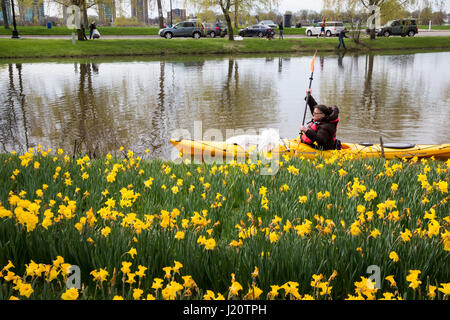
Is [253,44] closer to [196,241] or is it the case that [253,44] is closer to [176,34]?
[176,34]

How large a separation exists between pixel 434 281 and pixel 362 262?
49 centimetres

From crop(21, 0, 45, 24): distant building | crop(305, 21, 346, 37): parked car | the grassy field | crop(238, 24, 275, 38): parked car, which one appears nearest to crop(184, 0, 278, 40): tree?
A: crop(238, 24, 275, 38): parked car

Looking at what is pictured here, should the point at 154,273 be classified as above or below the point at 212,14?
below

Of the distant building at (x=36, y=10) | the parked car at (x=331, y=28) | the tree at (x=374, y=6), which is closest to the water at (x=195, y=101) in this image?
the distant building at (x=36, y=10)

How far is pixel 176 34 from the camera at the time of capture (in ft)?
129

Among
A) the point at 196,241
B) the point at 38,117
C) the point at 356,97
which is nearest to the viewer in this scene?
the point at 196,241

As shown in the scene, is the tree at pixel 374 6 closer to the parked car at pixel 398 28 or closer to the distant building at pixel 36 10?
the parked car at pixel 398 28

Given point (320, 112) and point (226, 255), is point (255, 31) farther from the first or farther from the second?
point (226, 255)

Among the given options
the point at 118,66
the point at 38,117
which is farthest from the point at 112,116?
the point at 118,66

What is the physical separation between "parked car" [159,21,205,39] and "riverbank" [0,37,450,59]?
432 cm

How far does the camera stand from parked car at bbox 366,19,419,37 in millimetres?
43631

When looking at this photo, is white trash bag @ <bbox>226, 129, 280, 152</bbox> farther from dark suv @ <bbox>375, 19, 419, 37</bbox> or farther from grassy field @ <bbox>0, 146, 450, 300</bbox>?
dark suv @ <bbox>375, 19, 419, 37</bbox>

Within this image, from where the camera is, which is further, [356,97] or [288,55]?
[288,55]

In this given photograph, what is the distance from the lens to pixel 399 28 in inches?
1731
